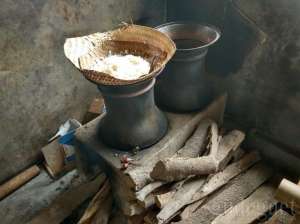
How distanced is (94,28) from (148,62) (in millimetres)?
921

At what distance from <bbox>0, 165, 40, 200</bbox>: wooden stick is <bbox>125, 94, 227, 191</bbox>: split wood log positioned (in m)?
1.27

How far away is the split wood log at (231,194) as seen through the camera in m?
2.22

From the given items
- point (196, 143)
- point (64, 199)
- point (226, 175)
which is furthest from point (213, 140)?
point (64, 199)

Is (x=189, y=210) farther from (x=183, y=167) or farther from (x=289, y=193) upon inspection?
(x=289, y=193)

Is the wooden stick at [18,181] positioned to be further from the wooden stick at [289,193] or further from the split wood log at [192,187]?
the wooden stick at [289,193]

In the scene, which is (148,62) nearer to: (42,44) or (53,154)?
(42,44)

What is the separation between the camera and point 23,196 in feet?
9.33

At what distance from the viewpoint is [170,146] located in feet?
7.98

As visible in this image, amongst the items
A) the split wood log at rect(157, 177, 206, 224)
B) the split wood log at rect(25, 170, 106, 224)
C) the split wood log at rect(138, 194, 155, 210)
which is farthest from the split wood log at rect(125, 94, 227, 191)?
the split wood log at rect(25, 170, 106, 224)

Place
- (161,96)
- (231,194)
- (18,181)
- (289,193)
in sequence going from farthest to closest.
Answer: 1. (18,181)
2. (161,96)
3. (231,194)
4. (289,193)

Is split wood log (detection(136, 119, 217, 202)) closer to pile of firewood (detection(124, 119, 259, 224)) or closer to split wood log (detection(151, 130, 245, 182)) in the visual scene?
pile of firewood (detection(124, 119, 259, 224))

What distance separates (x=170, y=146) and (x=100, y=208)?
80cm

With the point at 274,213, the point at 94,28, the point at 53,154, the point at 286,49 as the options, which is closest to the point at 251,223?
the point at 274,213

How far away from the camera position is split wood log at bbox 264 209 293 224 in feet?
7.22
